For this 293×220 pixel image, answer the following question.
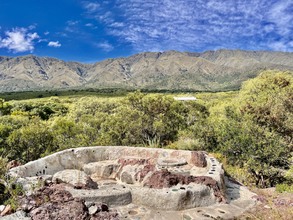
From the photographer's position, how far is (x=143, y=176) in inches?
455

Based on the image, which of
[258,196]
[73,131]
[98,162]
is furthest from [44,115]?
[258,196]

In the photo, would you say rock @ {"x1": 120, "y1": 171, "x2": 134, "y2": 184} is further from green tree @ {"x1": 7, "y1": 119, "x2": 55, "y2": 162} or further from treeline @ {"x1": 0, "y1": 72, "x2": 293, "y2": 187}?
green tree @ {"x1": 7, "y1": 119, "x2": 55, "y2": 162}

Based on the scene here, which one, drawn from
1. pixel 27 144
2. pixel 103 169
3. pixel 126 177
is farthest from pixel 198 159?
pixel 27 144

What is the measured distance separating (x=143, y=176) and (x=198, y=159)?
286cm

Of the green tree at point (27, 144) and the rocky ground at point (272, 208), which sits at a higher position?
the green tree at point (27, 144)

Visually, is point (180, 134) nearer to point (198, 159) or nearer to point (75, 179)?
point (198, 159)

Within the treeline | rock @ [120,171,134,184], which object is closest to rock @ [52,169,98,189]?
rock @ [120,171,134,184]

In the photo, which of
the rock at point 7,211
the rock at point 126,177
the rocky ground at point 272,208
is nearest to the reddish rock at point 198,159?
the rocky ground at point 272,208

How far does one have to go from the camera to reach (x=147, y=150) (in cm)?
1415

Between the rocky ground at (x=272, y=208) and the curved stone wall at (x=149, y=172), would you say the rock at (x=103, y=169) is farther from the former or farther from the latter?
the rocky ground at (x=272, y=208)

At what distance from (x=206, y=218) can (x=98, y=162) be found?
7.30 m

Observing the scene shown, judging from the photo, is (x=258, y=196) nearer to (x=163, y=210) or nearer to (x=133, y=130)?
(x=163, y=210)

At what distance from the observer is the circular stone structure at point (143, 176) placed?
8.91 metres

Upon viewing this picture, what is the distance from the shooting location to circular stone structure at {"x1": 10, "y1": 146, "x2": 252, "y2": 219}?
891 centimetres
